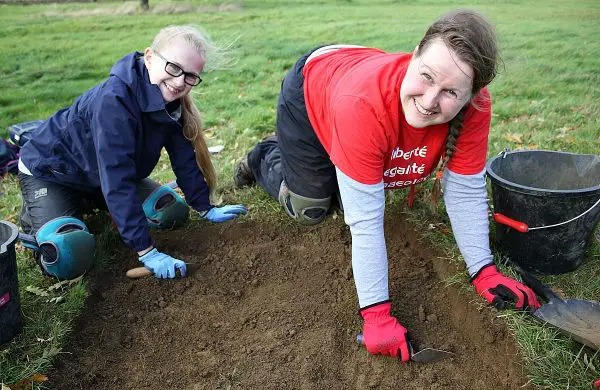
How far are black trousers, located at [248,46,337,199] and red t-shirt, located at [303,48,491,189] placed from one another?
17 cm

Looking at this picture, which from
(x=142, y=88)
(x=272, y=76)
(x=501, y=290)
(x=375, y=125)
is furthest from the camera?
(x=272, y=76)

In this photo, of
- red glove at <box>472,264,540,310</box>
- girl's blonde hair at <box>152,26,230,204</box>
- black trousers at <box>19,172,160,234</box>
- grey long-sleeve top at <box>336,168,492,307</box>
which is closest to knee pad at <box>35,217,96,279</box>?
black trousers at <box>19,172,160,234</box>

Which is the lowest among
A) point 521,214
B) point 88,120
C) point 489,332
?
point 489,332

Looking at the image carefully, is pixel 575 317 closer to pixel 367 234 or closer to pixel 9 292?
pixel 367 234

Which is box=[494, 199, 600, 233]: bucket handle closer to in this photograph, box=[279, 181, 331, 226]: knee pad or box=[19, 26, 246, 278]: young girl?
box=[279, 181, 331, 226]: knee pad

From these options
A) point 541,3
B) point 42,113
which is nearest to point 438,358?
point 42,113

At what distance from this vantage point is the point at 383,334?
2.18 m

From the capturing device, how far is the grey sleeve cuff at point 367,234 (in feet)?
7.14

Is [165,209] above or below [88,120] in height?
below

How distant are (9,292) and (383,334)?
1.64m

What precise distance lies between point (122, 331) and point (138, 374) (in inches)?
12.4

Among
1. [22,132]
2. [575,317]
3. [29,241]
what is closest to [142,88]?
[29,241]

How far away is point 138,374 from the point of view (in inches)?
90.5

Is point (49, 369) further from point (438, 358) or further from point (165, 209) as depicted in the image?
point (438, 358)
